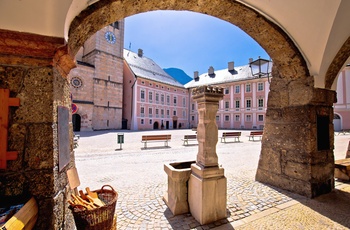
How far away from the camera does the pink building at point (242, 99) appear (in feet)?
94.8

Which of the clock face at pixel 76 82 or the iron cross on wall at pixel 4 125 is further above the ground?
the clock face at pixel 76 82

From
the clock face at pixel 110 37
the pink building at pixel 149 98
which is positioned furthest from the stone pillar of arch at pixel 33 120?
the clock face at pixel 110 37

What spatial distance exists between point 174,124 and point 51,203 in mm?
33166

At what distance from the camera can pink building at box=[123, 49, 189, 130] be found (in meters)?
28.1

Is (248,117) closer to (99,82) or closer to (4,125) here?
(99,82)

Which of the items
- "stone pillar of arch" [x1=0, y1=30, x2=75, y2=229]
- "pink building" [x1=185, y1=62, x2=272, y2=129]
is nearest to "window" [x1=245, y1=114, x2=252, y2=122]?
"pink building" [x1=185, y1=62, x2=272, y2=129]

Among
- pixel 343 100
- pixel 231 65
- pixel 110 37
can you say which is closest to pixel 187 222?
pixel 110 37

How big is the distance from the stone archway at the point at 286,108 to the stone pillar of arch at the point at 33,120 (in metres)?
1.37

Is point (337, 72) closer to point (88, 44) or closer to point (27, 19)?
point (27, 19)

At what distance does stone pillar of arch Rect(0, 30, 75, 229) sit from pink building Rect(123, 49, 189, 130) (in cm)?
2644

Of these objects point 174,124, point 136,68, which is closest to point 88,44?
point 136,68

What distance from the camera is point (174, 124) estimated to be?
34750mm

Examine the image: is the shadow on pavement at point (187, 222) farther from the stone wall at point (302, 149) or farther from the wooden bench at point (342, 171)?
the wooden bench at point (342, 171)

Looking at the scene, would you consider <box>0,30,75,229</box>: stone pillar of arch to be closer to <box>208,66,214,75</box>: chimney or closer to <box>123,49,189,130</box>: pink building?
<box>123,49,189,130</box>: pink building
